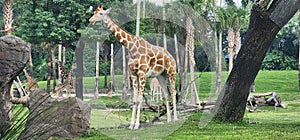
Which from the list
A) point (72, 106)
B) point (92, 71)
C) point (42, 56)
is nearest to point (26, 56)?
point (72, 106)

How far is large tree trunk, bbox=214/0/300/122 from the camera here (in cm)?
677

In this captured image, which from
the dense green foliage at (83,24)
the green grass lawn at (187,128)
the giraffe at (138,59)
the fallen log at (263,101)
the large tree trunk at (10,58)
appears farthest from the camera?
the fallen log at (263,101)

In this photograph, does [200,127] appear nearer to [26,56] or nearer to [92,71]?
[26,56]

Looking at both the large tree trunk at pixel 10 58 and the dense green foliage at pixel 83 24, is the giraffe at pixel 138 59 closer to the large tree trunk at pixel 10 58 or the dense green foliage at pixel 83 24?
the dense green foliage at pixel 83 24

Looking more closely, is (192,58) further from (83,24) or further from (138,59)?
(83,24)

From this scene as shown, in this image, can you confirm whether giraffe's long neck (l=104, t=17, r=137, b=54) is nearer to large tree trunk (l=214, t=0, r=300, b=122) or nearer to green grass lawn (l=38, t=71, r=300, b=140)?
green grass lawn (l=38, t=71, r=300, b=140)

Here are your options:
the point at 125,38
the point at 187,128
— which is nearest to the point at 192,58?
the point at 125,38

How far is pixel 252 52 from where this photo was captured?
7.04 meters

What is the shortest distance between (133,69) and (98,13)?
1040mm

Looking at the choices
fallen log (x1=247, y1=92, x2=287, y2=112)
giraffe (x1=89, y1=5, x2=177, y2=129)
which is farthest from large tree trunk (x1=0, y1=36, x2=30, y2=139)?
fallen log (x1=247, y1=92, x2=287, y2=112)

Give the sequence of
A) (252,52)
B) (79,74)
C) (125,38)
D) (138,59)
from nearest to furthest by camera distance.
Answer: (252,52), (138,59), (125,38), (79,74)

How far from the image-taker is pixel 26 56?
6098 millimetres

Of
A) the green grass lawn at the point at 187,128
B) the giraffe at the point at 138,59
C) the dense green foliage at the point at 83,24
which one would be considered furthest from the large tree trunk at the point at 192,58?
the giraffe at the point at 138,59

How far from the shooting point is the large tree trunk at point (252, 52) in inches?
266
